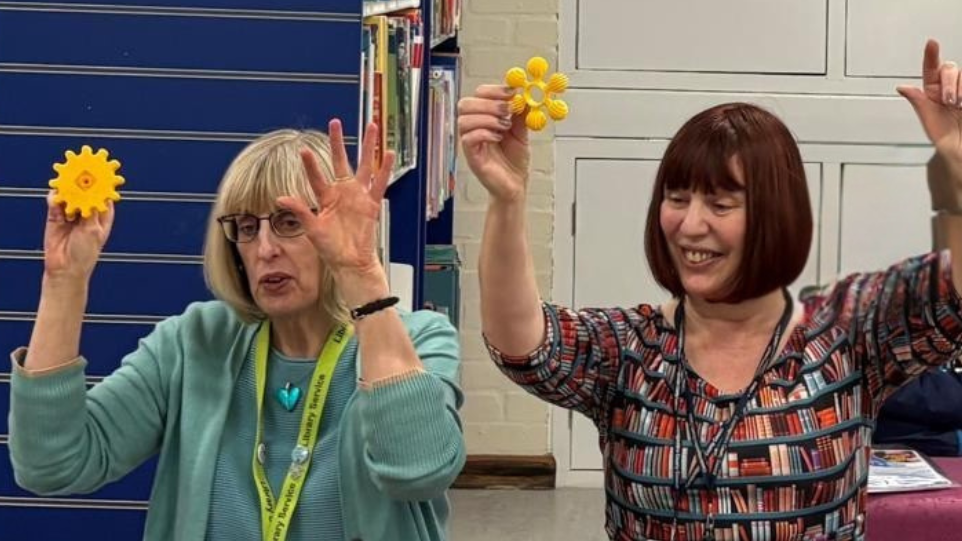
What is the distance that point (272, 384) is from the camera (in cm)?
187

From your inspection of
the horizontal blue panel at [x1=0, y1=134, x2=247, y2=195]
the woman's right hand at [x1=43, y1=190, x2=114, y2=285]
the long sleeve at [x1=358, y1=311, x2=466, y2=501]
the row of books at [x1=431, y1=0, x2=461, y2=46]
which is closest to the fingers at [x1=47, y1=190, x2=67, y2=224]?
the woman's right hand at [x1=43, y1=190, x2=114, y2=285]

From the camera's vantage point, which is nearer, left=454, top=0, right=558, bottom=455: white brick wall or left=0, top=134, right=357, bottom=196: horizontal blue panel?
left=0, top=134, right=357, bottom=196: horizontal blue panel

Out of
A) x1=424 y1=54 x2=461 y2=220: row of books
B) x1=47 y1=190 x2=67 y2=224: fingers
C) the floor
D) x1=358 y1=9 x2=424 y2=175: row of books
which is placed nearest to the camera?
x1=47 y1=190 x2=67 y2=224: fingers

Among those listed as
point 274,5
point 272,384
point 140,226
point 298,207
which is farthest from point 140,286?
point 298,207

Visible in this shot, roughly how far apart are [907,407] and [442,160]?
1514 millimetres

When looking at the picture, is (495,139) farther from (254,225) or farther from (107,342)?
(107,342)

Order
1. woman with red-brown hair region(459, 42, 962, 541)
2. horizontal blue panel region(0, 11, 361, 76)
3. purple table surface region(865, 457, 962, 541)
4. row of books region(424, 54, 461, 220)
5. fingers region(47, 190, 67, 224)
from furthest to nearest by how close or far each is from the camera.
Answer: row of books region(424, 54, 461, 220) < purple table surface region(865, 457, 962, 541) < horizontal blue panel region(0, 11, 361, 76) < fingers region(47, 190, 67, 224) < woman with red-brown hair region(459, 42, 962, 541)

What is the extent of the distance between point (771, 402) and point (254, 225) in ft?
2.10

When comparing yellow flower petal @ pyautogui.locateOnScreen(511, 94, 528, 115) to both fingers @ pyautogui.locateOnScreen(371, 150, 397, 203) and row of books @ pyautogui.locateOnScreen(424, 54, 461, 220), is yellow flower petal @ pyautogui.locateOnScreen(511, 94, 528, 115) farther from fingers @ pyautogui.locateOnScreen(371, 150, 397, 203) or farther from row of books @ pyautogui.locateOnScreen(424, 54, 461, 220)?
row of books @ pyautogui.locateOnScreen(424, 54, 461, 220)

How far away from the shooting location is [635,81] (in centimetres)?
492

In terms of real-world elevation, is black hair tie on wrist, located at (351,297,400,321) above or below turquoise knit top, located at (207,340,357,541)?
above

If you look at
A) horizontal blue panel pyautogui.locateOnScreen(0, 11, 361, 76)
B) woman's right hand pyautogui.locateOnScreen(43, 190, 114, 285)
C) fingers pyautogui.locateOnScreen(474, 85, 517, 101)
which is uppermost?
horizontal blue panel pyautogui.locateOnScreen(0, 11, 361, 76)

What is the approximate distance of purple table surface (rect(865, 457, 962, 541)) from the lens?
113 inches

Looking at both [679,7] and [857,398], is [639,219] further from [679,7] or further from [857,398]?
[857,398]
